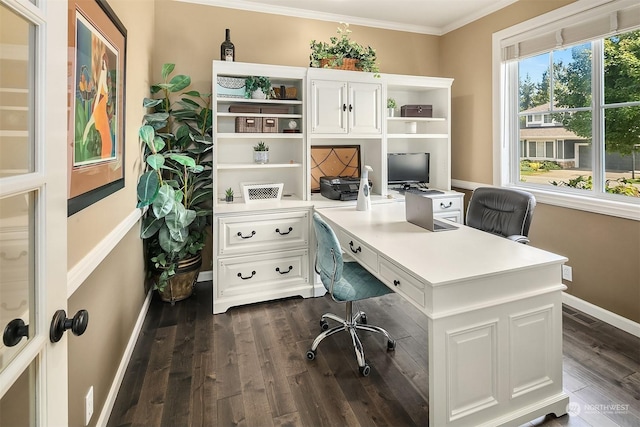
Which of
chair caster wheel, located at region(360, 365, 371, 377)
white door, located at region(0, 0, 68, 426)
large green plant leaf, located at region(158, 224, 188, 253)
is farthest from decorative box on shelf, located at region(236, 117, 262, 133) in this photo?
white door, located at region(0, 0, 68, 426)

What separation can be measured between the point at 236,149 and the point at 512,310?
274 centimetres

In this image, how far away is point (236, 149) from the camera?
137 inches

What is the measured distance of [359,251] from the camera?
217cm

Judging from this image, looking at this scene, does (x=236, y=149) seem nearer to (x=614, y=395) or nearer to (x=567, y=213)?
(x=567, y=213)

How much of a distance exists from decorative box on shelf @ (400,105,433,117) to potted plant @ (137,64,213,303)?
197 centimetres

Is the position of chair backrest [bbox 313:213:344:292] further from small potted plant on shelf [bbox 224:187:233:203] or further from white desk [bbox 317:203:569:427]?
small potted plant on shelf [bbox 224:187:233:203]

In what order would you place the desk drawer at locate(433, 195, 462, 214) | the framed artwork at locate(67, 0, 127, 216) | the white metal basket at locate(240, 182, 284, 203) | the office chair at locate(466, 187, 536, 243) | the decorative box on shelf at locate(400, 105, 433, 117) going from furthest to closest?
the decorative box on shelf at locate(400, 105, 433, 117) → the desk drawer at locate(433, 195, 462, 214) → the white metal basket at locate(240, 182, 284, 203) → the office chair at locate(466, 187, 536, 243) → the framed artwork at locate(67, 0, 127, 216)

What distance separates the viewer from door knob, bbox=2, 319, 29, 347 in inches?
25.9

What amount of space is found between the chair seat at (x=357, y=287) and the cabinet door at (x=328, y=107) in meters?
1.49

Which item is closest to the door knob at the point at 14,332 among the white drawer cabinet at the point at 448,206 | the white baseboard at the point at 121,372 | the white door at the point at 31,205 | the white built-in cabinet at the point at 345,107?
the white door at the point at 31,205

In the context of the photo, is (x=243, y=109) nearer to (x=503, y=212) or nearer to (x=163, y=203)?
(x=163, y=203)

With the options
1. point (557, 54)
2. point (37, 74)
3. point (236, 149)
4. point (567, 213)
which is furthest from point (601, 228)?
point (37, 74)

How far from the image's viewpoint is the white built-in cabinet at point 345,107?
3.17 m

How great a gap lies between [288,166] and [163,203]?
1.13 metres
